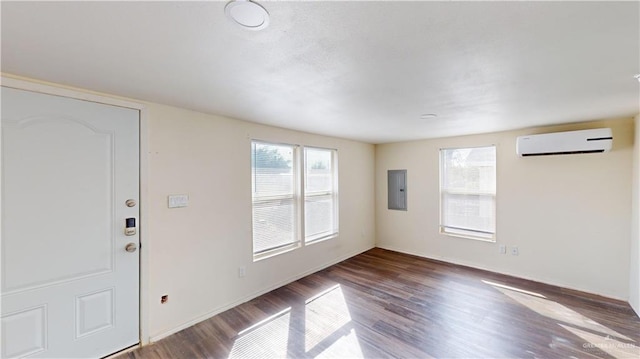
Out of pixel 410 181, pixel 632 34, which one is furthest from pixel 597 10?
pixel 410 181

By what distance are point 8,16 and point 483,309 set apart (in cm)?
410

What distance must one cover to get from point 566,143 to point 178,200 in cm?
445

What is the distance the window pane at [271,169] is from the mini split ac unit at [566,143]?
3145mm

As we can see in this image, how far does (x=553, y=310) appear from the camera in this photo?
2.75 m

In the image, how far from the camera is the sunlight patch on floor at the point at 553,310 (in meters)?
2.42

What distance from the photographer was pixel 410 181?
15.4 ft

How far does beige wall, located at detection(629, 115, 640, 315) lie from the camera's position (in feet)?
8.71

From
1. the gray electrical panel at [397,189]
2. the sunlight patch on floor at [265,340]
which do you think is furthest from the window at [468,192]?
the sunlight patch on floor at [265,340]

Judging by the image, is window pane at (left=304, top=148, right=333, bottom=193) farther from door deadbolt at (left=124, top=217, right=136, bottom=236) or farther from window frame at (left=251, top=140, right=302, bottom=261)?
door deadbolt at (left=124, top=217, right=136, bottom=236)

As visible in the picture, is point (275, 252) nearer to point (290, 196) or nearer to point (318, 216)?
point (290, 196)

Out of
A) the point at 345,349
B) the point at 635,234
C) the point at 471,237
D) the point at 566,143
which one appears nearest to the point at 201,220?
the point at 345,349

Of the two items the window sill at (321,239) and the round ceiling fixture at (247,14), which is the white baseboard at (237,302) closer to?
A: the window sill at (321,239)

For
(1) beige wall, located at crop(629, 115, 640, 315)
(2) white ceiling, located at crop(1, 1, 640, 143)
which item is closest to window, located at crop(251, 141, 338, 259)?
(2) white ceiling, located at crop(1, 1, 640, 143)

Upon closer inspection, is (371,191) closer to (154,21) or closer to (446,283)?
(446,283)
